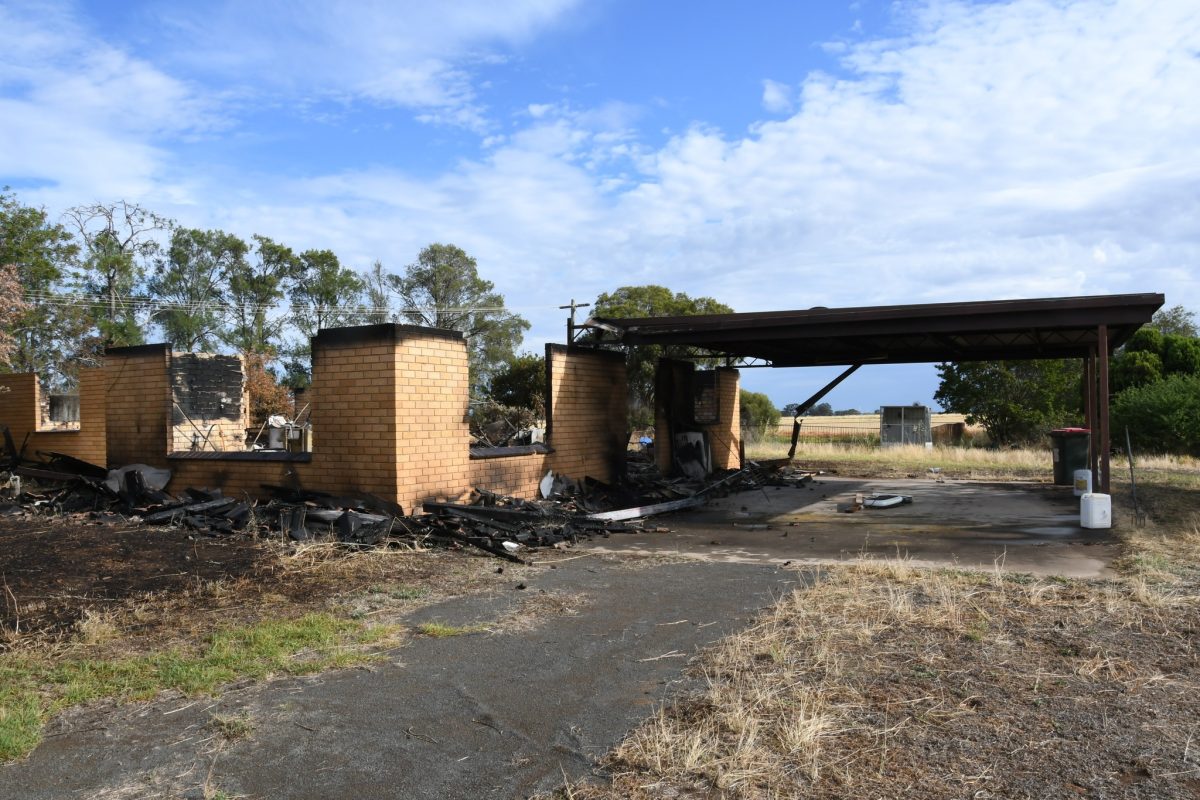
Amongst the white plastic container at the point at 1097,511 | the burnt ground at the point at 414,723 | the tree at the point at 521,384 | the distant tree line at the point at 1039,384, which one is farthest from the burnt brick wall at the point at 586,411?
the distant tree line at the point at 1039,384

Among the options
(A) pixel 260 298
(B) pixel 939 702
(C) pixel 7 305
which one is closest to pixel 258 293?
(A) pixel 260 298

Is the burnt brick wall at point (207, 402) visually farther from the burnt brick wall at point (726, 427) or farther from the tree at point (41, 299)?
the tree at point (41, 299)

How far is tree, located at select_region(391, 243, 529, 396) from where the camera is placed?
4134 cm

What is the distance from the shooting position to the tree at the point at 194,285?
37.8 m

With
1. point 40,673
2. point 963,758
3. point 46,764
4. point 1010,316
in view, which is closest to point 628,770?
point 963,758

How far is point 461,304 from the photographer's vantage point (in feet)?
138

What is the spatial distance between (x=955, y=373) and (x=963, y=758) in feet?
102

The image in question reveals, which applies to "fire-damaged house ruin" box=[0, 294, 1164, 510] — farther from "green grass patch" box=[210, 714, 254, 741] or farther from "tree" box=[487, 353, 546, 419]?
"tree" box=[487, 353, 546, 419]

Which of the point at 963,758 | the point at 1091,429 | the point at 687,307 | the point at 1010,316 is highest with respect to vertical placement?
the point at 687,307

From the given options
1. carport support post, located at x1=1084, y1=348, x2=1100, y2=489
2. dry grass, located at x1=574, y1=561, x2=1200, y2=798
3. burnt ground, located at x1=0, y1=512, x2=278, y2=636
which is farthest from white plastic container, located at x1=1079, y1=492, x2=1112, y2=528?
burnt ground, located at x1=0, y1=512, x2=278, y2=636

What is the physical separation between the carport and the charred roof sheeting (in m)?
0.01

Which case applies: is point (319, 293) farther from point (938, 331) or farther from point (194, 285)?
point (938, 331)

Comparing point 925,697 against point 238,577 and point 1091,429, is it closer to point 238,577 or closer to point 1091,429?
point 238,577

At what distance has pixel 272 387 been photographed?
30.3m
